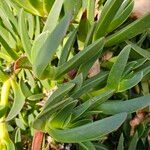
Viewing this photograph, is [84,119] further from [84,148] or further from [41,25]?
[41,25]

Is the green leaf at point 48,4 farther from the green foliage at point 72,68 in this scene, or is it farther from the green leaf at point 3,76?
the green leaf at point 3,76

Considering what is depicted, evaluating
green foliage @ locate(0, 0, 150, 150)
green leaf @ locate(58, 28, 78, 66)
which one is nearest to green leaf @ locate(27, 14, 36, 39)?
green foliage @ locate(0, 0, 150, 150)

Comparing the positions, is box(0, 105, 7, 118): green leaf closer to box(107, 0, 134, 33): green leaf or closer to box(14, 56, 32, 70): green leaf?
box(14, 56, 32, 70): green leaf

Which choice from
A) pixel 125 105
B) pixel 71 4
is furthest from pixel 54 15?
pixel 125 105

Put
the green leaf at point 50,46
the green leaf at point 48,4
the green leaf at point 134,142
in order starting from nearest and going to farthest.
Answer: the green leaf at point 50,46 → the green leaf at point 48,4 → the green leaf at point 134,142

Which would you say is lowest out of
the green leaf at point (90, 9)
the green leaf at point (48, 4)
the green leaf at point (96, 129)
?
the green leaf at point (96, 129)

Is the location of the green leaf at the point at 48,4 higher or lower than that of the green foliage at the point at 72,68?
higher

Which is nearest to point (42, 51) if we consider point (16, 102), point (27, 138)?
point (16, 102)

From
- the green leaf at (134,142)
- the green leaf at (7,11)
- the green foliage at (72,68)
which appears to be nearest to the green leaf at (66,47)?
the green foliage at (72,68)
